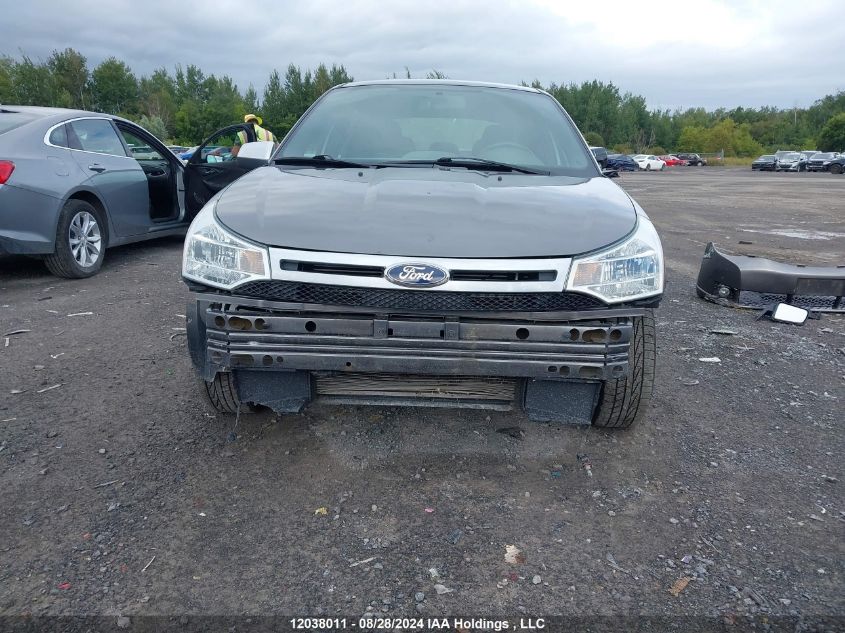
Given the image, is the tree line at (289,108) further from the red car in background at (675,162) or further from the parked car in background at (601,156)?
the parked car in background at (601,156)

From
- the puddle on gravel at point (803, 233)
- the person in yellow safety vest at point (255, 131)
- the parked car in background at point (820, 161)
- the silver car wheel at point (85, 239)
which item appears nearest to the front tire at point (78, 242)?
the silver car wheel at point (85, 239)

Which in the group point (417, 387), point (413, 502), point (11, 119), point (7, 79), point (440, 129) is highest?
point (7, 79)

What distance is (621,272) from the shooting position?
2367 mm

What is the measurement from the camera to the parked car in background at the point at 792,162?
4881 cm

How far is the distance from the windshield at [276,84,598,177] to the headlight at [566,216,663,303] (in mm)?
1014

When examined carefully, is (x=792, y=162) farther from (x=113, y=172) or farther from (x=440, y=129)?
(x=440, y=129)

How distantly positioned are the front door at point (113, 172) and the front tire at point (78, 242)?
0.23m

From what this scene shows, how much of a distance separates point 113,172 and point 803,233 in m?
10.4


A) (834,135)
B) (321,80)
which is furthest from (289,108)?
(834,135)

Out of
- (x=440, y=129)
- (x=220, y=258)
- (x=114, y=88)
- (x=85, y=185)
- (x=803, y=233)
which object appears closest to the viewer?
(x=220, y=258)

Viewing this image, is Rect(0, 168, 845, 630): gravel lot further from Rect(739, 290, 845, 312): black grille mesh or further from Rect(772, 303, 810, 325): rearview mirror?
Rect(739, 290, 845, 312): black grille mesh

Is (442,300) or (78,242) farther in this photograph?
(78,242)

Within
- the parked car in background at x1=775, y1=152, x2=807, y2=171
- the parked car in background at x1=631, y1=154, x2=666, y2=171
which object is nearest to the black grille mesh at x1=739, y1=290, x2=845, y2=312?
the parked car in background at x1=775, y1=152, x2=807, y2=171

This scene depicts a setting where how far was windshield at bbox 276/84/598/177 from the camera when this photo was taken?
347 centimetres
